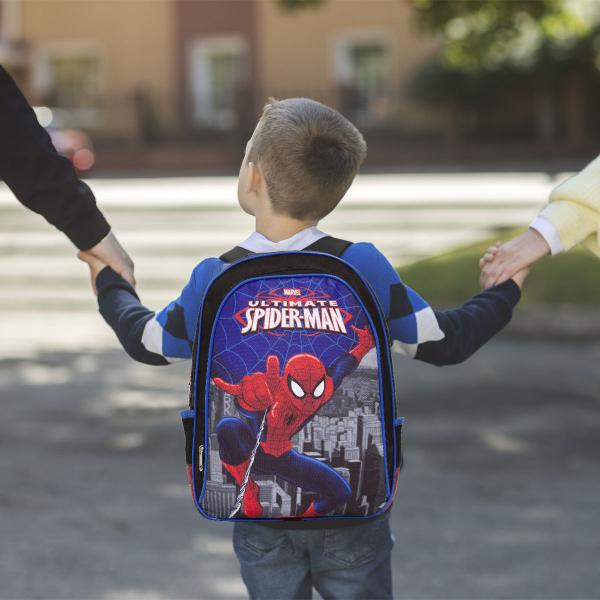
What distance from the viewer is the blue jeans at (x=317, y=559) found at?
2211mm

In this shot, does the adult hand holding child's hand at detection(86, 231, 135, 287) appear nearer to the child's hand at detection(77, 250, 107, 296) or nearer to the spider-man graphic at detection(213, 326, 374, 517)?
the child's hand at detection(77, 250, 107, 296)

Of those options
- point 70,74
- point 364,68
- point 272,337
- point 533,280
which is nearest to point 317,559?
point 272,337

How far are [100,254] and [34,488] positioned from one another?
8.58 feet

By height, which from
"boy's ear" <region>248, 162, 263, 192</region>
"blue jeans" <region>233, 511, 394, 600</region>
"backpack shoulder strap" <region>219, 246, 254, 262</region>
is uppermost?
"boy's ear" <region>248, 162, 263, 192</region>

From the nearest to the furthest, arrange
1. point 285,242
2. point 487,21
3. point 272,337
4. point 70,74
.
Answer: point 272,337, point 285,242, point 487,21, point 70,74

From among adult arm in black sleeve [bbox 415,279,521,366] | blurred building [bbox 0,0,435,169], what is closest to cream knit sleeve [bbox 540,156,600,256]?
adult arm in black sleeve [bbox 415,279,521,366]

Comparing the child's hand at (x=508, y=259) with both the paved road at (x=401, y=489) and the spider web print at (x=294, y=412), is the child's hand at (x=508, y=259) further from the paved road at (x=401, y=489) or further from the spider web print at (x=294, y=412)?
the paved road at (x=401, y=489)

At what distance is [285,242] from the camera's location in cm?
215

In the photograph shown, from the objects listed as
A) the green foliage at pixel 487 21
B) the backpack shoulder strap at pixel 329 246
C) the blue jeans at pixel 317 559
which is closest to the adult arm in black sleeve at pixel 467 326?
the backpack shoulder strap at pixel 329 246

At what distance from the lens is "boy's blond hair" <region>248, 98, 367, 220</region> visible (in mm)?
2055

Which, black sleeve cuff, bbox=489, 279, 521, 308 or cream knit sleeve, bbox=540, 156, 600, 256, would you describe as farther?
cream knit sleeve, bbox=540, 156, 600, 256

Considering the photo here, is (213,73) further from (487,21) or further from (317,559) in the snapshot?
(317,559)

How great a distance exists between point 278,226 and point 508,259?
20.7 inches

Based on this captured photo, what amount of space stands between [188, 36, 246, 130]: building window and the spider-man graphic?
96.3ft
